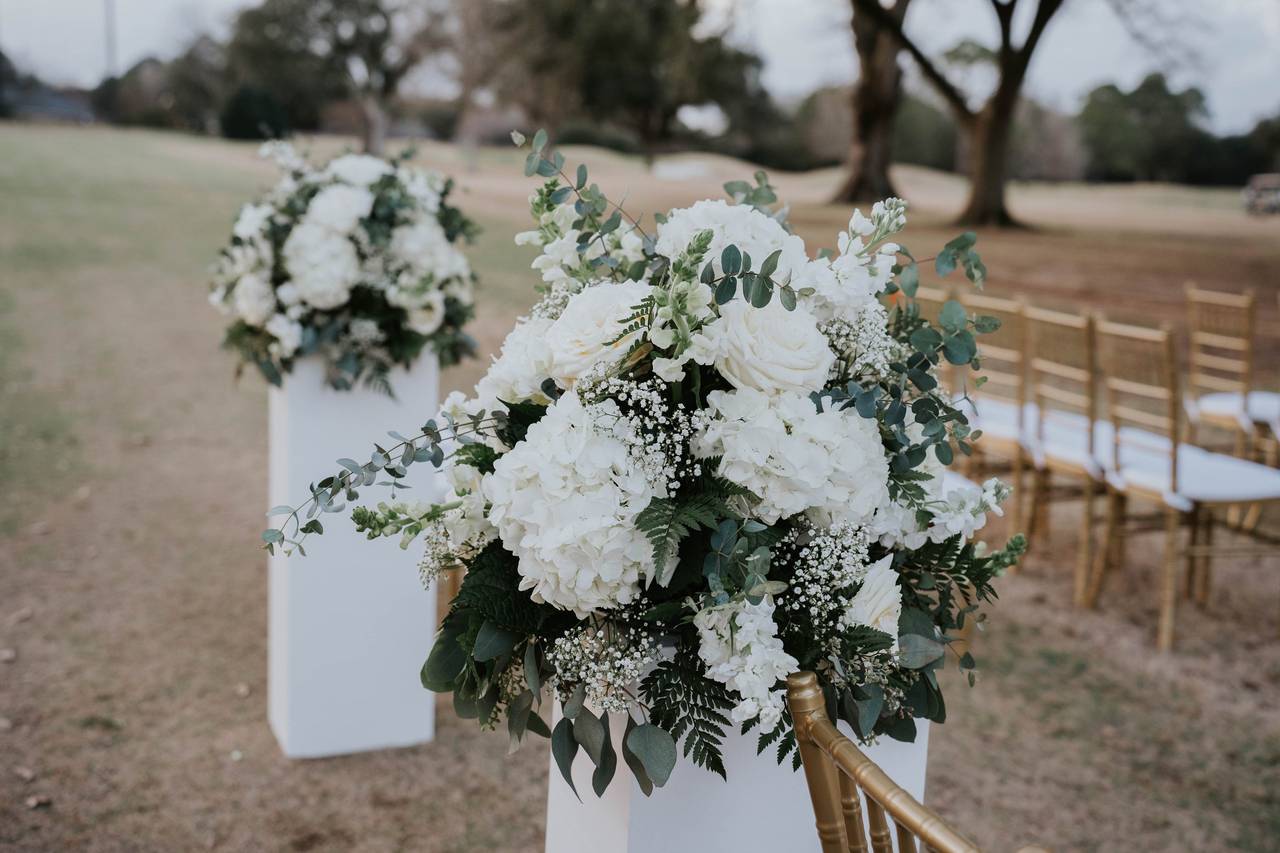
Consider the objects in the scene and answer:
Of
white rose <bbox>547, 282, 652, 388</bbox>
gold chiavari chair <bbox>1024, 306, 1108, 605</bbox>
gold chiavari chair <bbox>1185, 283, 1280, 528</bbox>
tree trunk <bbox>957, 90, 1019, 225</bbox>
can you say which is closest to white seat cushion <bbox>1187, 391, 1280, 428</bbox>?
gold chiavari chair <bbox>1185, 283, 1280, 528</bbox>

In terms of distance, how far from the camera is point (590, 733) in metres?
1.34

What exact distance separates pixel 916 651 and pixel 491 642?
0.53m

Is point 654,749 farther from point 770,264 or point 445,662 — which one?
point 770,264

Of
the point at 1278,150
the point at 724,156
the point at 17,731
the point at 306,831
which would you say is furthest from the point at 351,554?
the point at 724,156

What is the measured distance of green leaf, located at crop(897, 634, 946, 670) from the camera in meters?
1.39

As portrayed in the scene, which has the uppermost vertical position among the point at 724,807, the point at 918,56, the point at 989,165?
the point at 918,56

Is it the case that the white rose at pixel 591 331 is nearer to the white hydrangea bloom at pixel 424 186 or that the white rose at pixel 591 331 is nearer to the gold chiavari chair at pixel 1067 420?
the white hydrangea bloom at pixel 424 186

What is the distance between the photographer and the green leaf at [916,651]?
1395 mm

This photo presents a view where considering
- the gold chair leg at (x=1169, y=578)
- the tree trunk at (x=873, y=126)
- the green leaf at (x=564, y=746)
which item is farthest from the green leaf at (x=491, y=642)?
the tree trunk at (x=873, y=126)

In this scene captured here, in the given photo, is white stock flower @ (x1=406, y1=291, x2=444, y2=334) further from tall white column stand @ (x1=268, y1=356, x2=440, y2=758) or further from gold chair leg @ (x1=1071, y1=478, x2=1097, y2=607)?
gold chair leg @ (x1=1071, y1=478, x2=1097, y2=607)

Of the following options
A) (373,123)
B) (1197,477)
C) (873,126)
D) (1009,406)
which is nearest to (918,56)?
(873,126)

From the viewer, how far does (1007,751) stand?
3.59 m

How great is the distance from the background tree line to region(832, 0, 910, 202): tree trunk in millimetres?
35

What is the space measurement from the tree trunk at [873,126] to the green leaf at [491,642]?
18635mm
